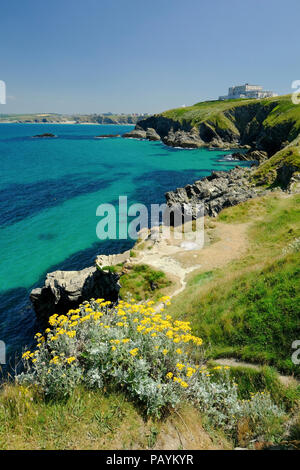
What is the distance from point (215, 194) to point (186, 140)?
96.6 meters

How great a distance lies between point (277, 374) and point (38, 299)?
2266cm

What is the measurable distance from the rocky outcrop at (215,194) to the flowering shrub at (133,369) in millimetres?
29978

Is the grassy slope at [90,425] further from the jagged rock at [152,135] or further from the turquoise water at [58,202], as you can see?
the jagged rock at [152,135]

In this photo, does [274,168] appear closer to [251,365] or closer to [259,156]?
[251,365]

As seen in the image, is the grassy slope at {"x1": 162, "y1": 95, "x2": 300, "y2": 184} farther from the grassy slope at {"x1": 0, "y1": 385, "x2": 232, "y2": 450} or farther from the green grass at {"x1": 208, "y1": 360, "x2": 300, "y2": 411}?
the grassy slope at {"x1": 0, "y1": 385, "x2": 232, "y2": 450}

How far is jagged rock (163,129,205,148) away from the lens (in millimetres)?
128500

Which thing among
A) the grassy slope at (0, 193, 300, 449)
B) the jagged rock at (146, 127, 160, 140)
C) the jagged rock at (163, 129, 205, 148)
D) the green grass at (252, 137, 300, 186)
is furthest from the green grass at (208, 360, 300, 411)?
the jagged rock at (146, 127, 160, 140)

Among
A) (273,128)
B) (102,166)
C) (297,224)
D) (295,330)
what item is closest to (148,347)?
(295,330)

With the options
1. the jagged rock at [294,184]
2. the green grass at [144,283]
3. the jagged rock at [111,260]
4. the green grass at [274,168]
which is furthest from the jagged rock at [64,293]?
the green grass at [274,168]

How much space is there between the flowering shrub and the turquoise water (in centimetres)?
1771

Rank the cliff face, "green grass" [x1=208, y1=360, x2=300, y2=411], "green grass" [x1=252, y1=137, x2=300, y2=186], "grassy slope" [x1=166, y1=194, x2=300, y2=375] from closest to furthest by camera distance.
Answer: "green grass" [x1=208, y1=360, x2=300, y2=411] → "grassy slope" [x1=166, y1=194, x2=300, y2=375] → "green grass" [x1=252, y1=137, x2=300, y2=186] → the cliff face

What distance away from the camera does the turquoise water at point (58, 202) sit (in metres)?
28.3

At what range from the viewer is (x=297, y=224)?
79.7 ft
